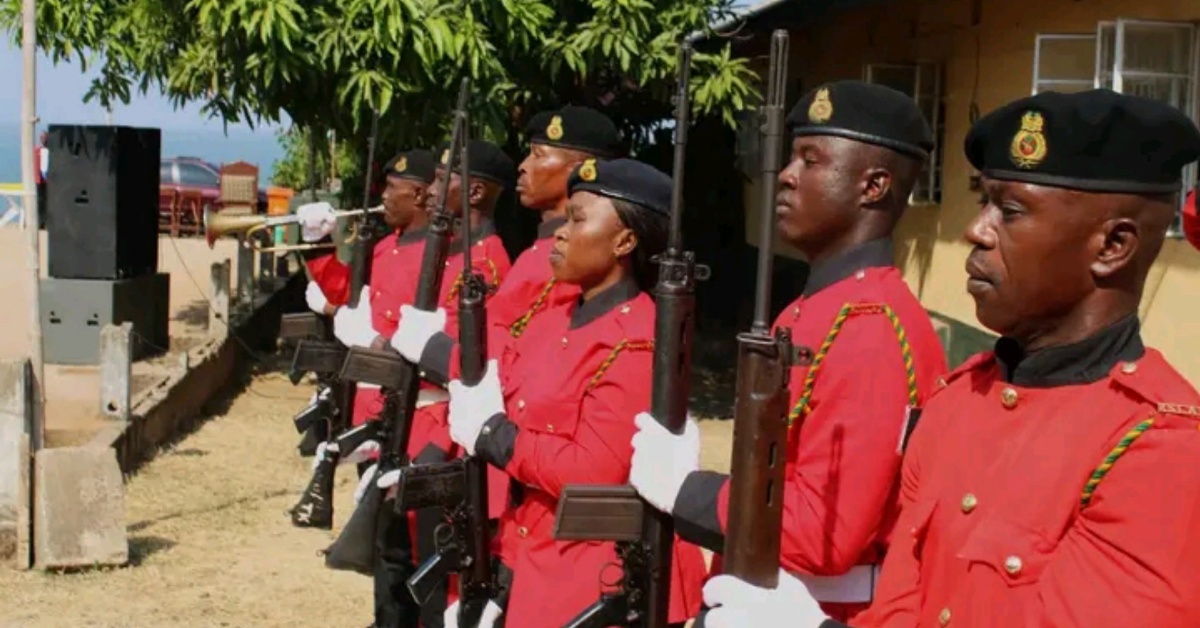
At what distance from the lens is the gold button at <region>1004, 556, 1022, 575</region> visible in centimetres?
220

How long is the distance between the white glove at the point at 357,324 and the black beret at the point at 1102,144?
4549 millimetres

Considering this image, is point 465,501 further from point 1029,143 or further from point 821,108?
point 1029,143

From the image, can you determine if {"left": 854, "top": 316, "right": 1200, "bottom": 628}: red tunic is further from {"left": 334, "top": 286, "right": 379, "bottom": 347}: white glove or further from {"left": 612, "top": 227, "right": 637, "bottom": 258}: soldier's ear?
{"left": 334, "top": 286, "right": 379, "bottom": 347}: white glove

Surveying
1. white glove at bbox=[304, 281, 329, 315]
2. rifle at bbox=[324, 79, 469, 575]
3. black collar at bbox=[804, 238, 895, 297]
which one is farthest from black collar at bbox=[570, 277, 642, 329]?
white glove at bbox=[304, 281, 329, 315]

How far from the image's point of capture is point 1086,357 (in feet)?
7.51

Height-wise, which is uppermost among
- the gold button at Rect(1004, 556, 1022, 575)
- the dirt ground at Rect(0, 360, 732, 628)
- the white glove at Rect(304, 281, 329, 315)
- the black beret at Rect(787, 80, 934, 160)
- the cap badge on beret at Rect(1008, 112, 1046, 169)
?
the black beret at Rect(787, 80, 934, 160)

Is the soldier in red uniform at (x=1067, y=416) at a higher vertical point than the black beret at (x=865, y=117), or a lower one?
lower

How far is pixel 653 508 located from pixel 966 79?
25.3ft

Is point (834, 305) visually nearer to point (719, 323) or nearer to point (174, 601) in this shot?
point (174, 601)

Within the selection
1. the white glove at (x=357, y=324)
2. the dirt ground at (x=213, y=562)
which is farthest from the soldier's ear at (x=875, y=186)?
the dirt ground at (x=213, y=562)

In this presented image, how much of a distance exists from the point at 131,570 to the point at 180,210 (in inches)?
872

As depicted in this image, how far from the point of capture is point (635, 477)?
11.1 ft

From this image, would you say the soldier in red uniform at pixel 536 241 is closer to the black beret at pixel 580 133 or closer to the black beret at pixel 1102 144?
the black beret at pixel 580 133

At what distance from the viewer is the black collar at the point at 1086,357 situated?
2.28 m
